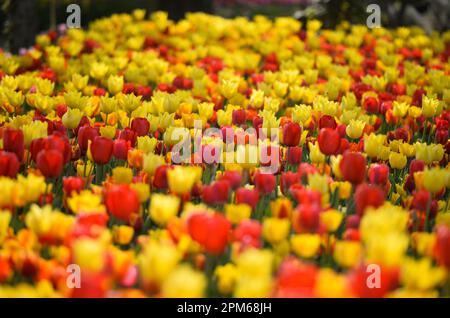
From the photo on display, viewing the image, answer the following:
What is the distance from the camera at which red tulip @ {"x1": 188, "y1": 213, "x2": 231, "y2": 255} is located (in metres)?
2.32

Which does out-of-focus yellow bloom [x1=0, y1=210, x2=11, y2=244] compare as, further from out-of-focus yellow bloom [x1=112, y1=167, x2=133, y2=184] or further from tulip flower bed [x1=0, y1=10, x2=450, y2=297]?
out-of-focus yellow bloom [x1=112, y1=167, x2=133, y2=184]

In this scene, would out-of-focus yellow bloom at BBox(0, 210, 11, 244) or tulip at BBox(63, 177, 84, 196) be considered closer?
out-of-focus yellow bloom at BBox(0, 210, 11, 244)

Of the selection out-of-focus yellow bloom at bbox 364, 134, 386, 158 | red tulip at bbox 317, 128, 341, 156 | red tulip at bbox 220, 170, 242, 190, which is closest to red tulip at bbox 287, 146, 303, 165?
red tulip at bbox 317, 128, 341, 156

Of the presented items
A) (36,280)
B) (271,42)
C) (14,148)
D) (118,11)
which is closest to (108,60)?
(271,42)

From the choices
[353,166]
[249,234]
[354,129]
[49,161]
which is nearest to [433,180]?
[353,166]

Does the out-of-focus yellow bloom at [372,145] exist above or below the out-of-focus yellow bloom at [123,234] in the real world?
above

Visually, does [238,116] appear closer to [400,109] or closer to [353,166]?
[400,109]

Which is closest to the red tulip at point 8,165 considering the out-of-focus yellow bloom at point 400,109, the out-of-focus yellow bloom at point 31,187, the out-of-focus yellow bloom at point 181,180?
the out-of-focus yellow bloom at point 31,187

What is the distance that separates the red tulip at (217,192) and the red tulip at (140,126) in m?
1.07

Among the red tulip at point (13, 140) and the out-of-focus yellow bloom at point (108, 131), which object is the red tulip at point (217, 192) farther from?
the out-of-focus yellow bloom at point (108, 131)

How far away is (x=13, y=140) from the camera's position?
127 inches

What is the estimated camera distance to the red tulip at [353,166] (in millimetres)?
2998

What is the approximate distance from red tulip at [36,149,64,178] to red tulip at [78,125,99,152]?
18.5 inches

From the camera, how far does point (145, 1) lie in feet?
50.7
